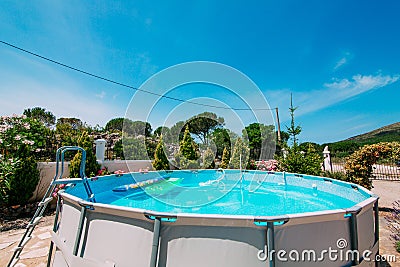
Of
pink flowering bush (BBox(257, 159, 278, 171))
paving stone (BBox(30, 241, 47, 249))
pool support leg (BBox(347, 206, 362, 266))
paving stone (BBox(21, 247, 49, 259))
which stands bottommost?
paving stone (BBox(21, 247, 49, 259))

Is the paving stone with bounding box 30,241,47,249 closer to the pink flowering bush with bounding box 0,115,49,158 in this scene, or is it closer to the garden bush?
the pink flowering bush with bounding box 0,115,49,158

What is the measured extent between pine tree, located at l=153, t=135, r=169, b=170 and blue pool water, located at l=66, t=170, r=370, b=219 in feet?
4.45

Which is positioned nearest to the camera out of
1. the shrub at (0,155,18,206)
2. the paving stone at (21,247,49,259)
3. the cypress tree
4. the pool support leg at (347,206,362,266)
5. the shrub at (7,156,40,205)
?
the pool support leg at (347,206,362,266)

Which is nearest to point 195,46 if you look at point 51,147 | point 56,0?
point 56,0

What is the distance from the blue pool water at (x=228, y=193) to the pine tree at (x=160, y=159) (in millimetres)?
1357

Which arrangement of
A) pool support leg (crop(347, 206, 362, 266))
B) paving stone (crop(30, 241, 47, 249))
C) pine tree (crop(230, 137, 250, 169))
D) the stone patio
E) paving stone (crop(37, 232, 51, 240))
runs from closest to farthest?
pool support leg (crop(347, 206, 362, 266)) < the stone patio < paving stone (crop(30, 241, 47, 249)) < paving stone (crop(37, 232, 51, 240)) < pine tree (crop(230, 137, 250, 169))

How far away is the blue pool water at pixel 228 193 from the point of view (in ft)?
19.1

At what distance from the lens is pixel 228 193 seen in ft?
27.8

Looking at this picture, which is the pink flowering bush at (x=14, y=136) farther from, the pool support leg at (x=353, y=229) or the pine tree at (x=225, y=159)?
the pine tree at (x=225, y=159)

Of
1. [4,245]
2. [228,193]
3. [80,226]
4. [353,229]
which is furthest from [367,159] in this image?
[4,245]

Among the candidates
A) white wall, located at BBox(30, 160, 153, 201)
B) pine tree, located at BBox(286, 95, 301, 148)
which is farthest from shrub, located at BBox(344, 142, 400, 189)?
white wall, located at BBox(30, 160, 153, 201)

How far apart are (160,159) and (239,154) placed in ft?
17.1

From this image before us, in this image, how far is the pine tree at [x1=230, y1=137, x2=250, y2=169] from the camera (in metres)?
12.6

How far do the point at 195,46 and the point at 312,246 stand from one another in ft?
33.4
